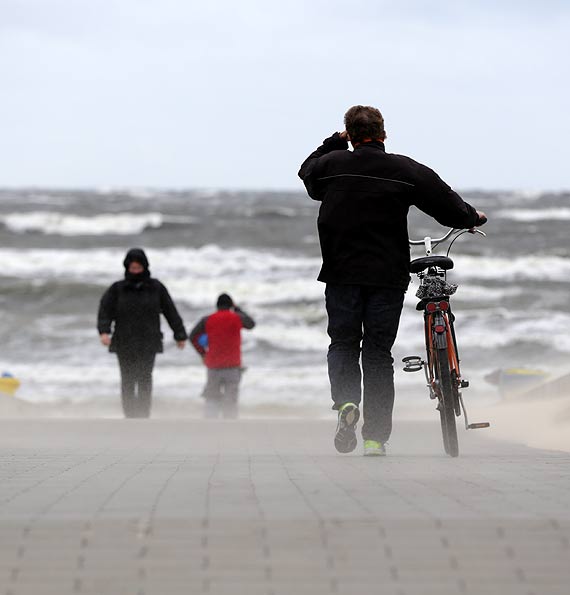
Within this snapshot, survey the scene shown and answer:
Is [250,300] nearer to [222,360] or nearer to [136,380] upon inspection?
[222,360]

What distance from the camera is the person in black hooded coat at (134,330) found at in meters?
11.4

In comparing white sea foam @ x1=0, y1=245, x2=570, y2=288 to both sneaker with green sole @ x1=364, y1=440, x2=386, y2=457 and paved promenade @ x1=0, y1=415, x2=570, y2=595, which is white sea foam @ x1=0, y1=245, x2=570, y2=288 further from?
paved promenade @ x1=0, y1=415, x2=570, y2=595

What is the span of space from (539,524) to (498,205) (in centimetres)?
8600

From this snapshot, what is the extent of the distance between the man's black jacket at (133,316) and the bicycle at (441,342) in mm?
5201

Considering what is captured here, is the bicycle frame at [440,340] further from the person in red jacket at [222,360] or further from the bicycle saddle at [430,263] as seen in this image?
the person in red jacket at [222,360]

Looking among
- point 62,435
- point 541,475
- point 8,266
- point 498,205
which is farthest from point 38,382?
point 498,205

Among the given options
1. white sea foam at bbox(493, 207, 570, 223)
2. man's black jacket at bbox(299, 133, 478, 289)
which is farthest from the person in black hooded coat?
white sea foam at bbox(493, 207, 570, 223)

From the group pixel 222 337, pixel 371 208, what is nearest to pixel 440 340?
pixel 371 208

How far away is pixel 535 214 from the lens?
7300cm

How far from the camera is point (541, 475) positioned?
5.28m

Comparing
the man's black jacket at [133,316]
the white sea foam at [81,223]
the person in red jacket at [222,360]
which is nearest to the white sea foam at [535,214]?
the white sea foam at [81,223]

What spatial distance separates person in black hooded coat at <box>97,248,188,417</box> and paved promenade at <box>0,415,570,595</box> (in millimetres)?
6005

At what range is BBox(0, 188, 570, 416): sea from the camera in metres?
19.2

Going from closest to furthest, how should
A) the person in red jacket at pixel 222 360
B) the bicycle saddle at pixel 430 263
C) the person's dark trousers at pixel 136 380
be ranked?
the bicycle saddle at pixel 430 263
the person's dark trousers at pixel 136 380
the person in red jacket at pixel 222 360
